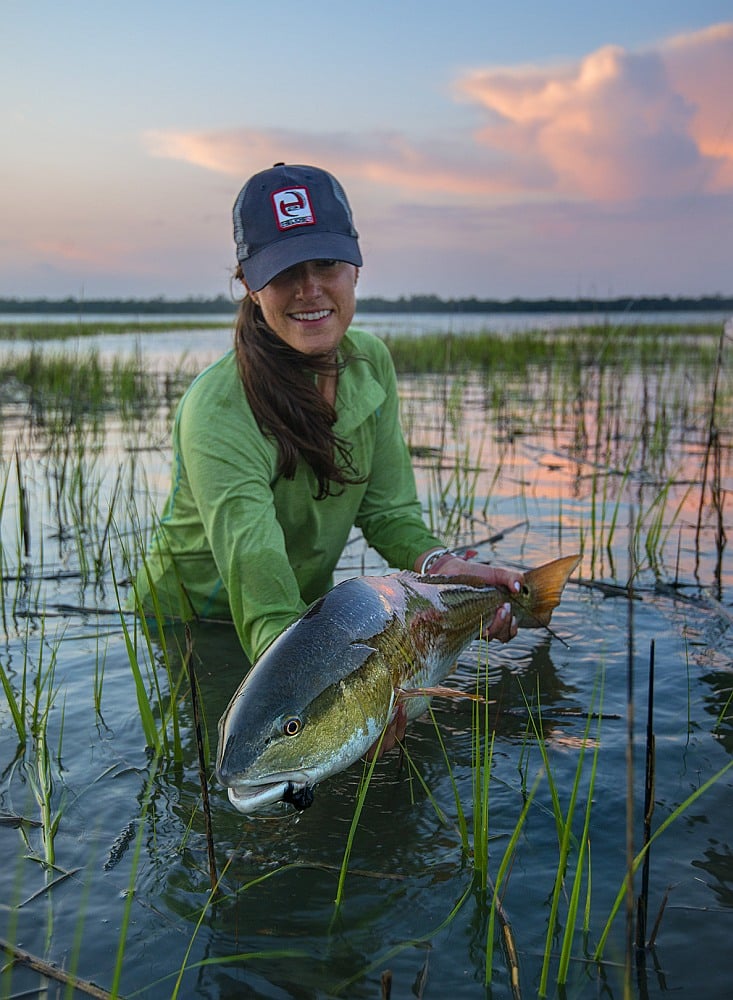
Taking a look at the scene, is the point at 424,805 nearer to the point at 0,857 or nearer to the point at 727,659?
the point at 0,857

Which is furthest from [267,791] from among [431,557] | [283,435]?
[431,557]

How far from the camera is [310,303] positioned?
11.4 ft

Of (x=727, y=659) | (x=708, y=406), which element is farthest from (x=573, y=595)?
(x=708, y=406)

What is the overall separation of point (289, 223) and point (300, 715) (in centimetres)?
192

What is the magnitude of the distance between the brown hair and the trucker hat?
0.27m

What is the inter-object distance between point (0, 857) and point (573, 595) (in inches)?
128

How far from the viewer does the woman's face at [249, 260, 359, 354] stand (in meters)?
3.43

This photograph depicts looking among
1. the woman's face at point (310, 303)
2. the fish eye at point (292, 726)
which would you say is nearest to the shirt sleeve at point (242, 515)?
the woman's face at point (310, 303)

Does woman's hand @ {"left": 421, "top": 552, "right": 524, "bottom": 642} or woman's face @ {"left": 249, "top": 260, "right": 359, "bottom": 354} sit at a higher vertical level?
woman's face @ {"left": 249, "top": 260, "right": 359, "bottom": 354}

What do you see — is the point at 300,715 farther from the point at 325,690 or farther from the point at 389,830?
the point at 389,830

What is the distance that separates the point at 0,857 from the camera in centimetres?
262

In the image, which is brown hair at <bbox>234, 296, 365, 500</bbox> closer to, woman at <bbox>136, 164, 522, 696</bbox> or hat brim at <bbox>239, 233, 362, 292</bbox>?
woman at <bbox>136, 164, 522, 696</bbox>

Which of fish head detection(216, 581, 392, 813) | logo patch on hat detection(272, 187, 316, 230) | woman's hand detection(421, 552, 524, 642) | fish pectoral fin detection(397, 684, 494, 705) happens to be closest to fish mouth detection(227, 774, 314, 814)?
fish head detection(216, 581, 392, 813)

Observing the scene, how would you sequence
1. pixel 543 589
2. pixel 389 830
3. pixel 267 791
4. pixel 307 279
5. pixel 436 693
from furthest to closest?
pixel 543 589
pixel 307 279
pixel 389 830
pixel 436 693
pixel 267 791
